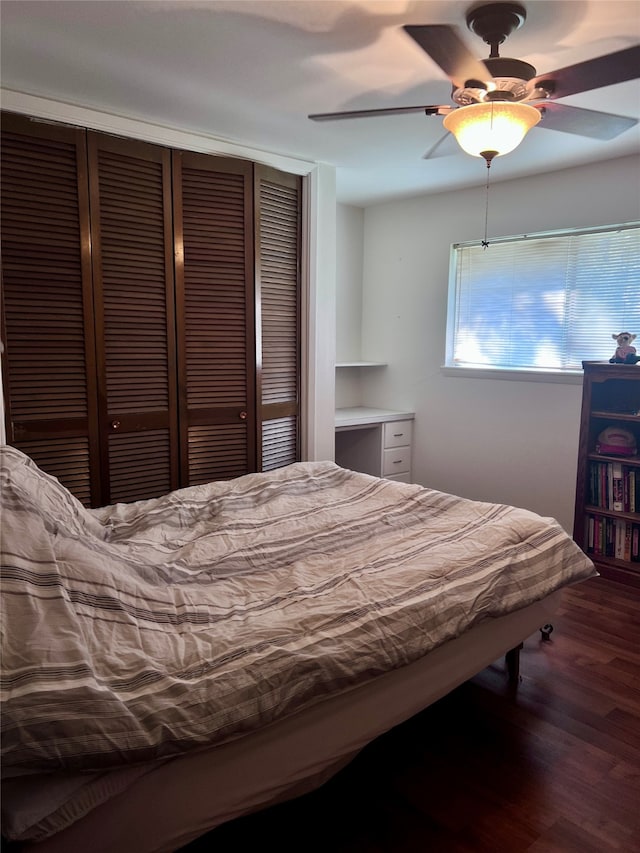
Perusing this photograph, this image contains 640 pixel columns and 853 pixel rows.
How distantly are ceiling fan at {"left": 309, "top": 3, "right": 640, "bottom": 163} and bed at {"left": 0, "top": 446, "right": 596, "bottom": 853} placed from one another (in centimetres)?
139

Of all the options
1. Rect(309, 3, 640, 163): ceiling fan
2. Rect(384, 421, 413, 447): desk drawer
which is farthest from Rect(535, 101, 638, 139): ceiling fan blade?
Rect(384, 421, 413, 447): desk drawer

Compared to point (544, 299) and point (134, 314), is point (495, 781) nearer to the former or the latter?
point (134, 314)

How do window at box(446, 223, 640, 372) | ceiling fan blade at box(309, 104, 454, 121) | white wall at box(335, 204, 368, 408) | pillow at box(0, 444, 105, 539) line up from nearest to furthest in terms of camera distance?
pillow at box(0, 444, 105, 539), ceiling fan blade at box(309, 104, 454, 121), window at box(446, 223, 640, 372), white wall at box(335, 204, 368, 408)

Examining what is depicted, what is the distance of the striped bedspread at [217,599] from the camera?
1133 mm

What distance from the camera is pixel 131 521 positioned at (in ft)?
7.16

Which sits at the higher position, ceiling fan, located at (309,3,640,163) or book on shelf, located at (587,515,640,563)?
ceiling fan, located at (309,3,640,163)

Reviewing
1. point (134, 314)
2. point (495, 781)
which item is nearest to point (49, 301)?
point (134, 314)

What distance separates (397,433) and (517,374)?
3.26 ft

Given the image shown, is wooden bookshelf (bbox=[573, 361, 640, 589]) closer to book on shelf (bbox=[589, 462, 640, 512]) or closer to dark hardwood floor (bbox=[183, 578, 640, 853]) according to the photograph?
book on shelf (bbox=[589, 462, 640, 512])

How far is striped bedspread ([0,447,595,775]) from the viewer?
1133 mm

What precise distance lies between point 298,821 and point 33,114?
2.87 m

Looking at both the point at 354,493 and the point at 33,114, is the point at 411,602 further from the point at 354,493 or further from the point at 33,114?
the point at 33,114

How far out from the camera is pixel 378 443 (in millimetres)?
4348

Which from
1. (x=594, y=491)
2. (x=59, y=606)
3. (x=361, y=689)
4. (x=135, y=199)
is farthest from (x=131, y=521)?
(x=594, y=491)
